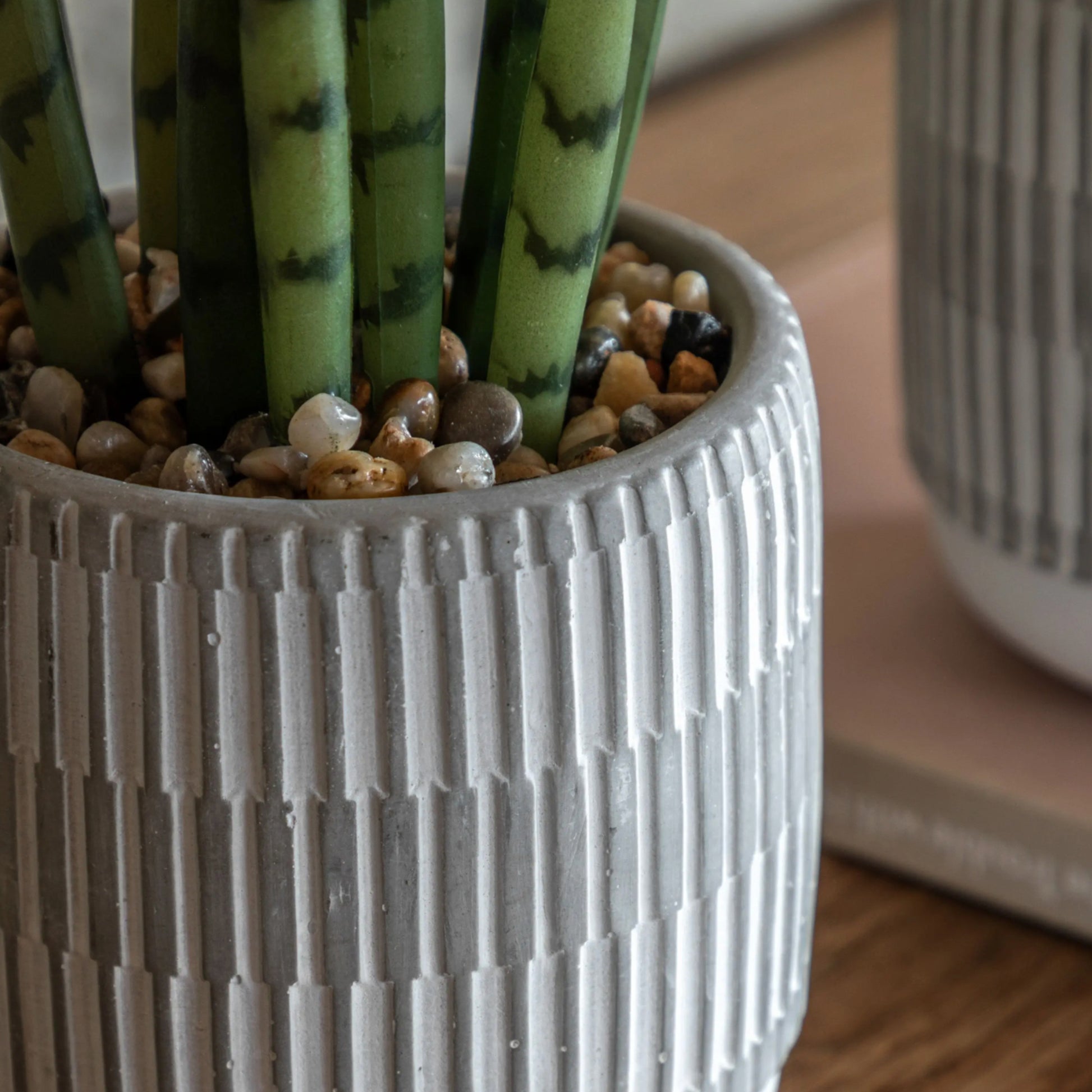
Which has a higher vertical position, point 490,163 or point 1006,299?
point 490,163

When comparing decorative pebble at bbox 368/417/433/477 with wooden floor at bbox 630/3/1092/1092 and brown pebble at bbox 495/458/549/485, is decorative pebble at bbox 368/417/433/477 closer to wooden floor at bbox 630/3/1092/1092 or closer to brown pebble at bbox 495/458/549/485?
brown pebble at bbox 495/458/549/485

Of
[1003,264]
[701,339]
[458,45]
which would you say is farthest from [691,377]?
[458,45]

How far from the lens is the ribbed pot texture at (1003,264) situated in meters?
0.52

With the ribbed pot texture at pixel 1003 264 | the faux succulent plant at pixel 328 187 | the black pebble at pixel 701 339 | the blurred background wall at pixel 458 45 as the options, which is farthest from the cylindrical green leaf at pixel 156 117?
the blurred background wall at pixel 458 45

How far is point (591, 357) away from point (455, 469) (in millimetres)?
71

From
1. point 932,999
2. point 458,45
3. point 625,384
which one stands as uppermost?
point 625,384

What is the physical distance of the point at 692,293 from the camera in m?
0.36

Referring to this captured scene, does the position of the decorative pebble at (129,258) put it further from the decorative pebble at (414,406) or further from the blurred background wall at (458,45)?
the blurred background wall at (458,45)

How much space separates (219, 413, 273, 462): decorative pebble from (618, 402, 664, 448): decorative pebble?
66mm

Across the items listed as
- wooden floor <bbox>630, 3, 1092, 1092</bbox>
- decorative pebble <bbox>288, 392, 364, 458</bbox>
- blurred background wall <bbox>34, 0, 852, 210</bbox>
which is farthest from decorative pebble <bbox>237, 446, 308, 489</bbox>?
blurred background wall <bbox>34, 0, 852, 210</bbox>

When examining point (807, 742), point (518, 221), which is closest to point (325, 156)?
point (518, 221)

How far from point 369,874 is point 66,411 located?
11 centimetres

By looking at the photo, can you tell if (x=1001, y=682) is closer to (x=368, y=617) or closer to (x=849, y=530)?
(x=849, y=530)

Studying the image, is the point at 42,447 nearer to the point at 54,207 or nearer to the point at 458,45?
the point at 54,207
